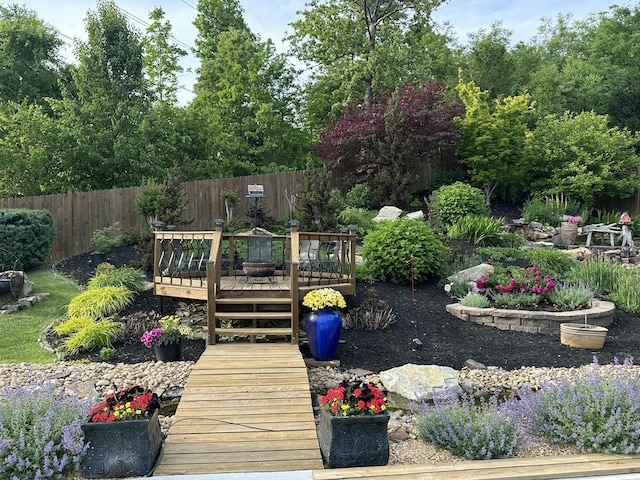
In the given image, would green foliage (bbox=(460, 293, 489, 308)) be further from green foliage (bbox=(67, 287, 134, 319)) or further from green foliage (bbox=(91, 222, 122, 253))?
green foliage (bbox=(91, 222, 122, 253))

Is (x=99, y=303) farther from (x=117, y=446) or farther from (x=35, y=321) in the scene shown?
(x=117, y=446)

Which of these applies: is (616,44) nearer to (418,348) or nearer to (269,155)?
(269,155)

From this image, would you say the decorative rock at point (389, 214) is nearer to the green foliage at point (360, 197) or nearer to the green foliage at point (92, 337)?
the green foliage at point (360, 197)

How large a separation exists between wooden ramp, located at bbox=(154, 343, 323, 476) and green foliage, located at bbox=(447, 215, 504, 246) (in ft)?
21.7

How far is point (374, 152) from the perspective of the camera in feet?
49.2

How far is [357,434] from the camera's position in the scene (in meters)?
3.14

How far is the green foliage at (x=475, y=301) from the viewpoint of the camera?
274 inches

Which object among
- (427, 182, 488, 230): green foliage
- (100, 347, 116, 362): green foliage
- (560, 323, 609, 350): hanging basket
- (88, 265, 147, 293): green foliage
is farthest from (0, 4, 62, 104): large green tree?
(560, 323, 609, 350): hanging basket

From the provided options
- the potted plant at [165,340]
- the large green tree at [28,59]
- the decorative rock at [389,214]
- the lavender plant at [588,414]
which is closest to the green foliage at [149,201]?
the potted plant at [165,340]

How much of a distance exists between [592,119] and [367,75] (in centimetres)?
732

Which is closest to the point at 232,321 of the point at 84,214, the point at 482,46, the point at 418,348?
the point at 418,348

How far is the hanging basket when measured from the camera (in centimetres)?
586

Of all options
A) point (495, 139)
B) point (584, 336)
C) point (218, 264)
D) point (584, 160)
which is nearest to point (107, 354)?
point (218, 264)

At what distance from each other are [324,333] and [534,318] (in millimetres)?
3072
